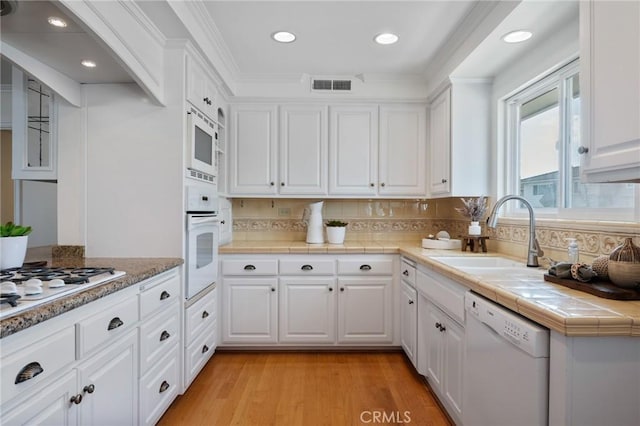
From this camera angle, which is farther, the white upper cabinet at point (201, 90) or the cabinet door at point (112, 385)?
the white upper cabinet at point (201, 90)

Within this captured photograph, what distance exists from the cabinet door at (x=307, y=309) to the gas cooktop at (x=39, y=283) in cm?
145

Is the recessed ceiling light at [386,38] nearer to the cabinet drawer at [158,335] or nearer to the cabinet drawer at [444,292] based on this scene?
the cabinet drawer at [444,292]

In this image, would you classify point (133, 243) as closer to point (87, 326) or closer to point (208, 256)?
point (208, 256)

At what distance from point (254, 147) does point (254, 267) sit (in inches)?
43.0

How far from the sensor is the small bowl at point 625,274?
1.17m

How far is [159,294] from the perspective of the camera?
1748mm

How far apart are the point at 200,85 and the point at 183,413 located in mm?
2090

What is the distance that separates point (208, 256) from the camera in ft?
7.98

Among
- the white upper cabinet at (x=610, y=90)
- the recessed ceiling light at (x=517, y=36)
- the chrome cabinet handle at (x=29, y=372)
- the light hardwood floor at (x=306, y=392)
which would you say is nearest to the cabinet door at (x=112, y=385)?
the chrome cabinet handle at (x=29, y=372)

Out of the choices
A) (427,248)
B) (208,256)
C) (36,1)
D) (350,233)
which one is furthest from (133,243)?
(427,248)

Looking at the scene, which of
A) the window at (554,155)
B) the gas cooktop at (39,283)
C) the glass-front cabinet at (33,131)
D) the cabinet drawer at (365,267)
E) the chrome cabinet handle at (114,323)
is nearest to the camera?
the gas cooktop at (39,283)

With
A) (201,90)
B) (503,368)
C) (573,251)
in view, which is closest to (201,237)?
(201,90)

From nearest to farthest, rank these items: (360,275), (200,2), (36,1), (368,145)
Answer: (36,1), (200,2), (360,275), (368,145)

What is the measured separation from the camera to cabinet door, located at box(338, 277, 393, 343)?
2752 millimetres
